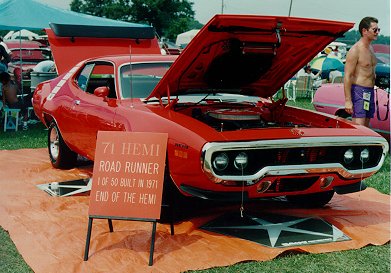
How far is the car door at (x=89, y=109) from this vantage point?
5.00m

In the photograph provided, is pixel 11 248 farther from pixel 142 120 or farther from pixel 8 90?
pixel 8 90

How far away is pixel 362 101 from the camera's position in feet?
21.1

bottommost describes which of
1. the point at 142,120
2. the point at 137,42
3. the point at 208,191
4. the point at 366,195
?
the point at 366,195

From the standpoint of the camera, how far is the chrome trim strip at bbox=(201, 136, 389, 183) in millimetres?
3799

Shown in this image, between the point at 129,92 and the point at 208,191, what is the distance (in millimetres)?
1616

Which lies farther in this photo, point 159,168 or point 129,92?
point 129,92

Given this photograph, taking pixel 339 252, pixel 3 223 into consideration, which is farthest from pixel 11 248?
pixel 339 252

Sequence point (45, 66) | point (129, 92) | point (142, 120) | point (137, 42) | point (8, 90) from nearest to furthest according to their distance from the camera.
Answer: point (142, 120), point (129, 92), point (137, 42), point (8, 90), point (45, 66)

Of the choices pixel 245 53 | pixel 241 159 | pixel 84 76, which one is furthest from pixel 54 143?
pixel 241 159

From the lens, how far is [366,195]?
584 centimetres

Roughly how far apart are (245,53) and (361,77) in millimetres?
2515

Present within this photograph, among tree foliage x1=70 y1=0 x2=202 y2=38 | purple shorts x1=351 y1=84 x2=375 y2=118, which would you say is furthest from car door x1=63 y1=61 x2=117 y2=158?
tree foliage x1=70 y1=0 x2=202 y2=38

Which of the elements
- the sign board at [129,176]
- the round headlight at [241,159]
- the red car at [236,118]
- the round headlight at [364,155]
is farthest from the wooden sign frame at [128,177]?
the round headlight at [364,155]

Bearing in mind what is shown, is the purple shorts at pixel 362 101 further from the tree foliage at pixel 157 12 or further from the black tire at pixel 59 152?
the tree foliage at pixel 157 12
